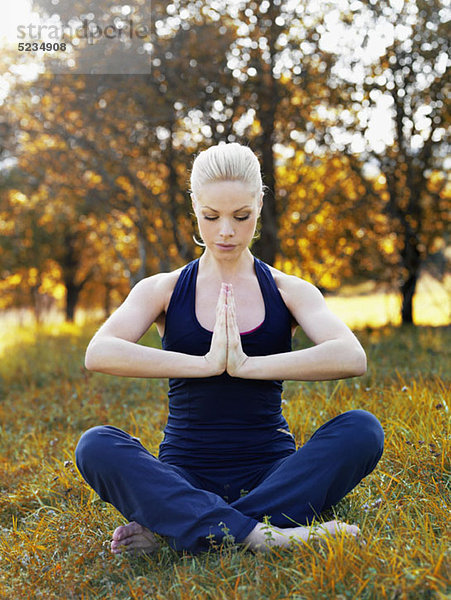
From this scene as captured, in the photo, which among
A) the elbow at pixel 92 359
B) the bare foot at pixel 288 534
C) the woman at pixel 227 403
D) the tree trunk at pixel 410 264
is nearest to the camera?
the bare foot at pixel 288 534

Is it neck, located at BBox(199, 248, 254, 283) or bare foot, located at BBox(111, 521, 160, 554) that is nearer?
bare foot, located at BBox(111, 521, 160, 554)

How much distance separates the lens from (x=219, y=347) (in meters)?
2.62

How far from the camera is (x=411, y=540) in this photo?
2.41 metres

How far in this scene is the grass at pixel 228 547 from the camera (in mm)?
2256

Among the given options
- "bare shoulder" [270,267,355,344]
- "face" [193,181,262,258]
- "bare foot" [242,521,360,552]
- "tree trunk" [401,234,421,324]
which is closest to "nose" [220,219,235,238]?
"face" [193,181,262,258]

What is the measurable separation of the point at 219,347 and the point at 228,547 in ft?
2.45

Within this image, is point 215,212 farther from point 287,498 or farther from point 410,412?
point 410,412

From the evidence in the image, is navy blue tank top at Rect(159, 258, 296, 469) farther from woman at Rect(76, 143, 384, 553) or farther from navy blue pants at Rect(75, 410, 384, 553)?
navy blue pants at Rect(75, 410, 384, 553)

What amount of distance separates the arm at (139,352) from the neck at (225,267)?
0.26m

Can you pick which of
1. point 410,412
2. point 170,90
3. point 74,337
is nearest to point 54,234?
point 74,337

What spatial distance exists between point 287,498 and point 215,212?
1186 millimetres

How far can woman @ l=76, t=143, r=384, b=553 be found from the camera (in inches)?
103

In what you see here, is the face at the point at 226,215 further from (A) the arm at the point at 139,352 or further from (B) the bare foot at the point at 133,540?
(B) the bare foot at the point at 133,540

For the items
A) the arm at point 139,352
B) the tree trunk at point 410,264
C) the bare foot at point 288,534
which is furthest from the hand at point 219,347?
the tree trunk at point 410,264
